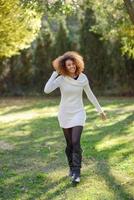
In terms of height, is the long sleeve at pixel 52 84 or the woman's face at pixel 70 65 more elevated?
the woman's face at pixel 70 65

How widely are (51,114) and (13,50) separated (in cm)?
236

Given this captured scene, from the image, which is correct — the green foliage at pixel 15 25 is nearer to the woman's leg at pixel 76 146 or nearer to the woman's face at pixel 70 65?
the woman's face at pixel 70 65

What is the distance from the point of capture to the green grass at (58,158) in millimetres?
7434

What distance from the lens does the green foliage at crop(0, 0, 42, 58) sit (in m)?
12.8

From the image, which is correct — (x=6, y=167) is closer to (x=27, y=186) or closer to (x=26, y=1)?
(x=27, y=186)

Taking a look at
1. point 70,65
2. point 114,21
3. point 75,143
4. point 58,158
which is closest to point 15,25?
point 58,158

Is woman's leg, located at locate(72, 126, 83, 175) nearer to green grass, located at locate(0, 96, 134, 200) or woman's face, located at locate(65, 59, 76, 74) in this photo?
green grass, located at locate(0, 96, 134, 200)

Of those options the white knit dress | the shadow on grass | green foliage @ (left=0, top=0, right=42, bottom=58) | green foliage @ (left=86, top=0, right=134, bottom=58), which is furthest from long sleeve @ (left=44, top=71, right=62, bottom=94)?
green foliage @ (left=86, top=0, right=134, bottom=58)

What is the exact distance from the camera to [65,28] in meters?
22.0

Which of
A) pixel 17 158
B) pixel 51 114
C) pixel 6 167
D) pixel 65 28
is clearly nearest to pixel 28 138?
pixel 17 158

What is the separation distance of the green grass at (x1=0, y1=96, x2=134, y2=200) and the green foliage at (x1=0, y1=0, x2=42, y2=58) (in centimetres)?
224

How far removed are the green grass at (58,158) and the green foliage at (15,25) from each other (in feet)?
7.33

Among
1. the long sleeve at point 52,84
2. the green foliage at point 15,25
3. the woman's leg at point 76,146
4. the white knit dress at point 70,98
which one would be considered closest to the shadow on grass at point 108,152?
the woman's leg at point 76,146

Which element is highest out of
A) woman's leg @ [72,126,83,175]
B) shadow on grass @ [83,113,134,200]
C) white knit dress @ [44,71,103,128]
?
white knit dress @ [44,71,103,128]
